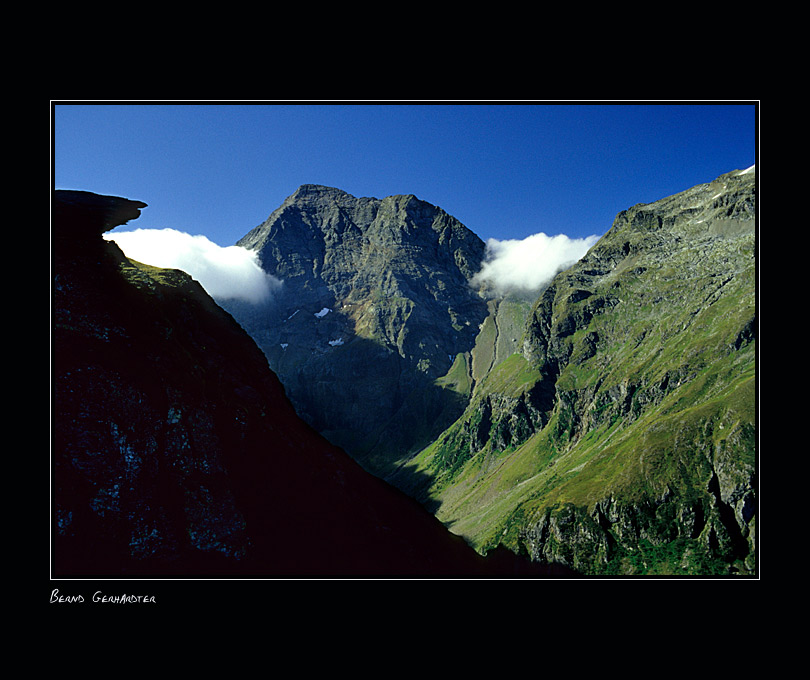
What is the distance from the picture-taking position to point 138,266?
1663 inches

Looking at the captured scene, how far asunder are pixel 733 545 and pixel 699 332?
335 ft

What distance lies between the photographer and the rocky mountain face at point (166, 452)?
86.3ft

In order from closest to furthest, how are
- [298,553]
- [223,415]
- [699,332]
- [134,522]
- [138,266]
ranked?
[134,522] → [298,553] → [223,415] → [138,266] → [699,332]

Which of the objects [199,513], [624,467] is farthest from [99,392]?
[624,467]

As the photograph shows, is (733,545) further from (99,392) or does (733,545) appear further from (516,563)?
(99,392)

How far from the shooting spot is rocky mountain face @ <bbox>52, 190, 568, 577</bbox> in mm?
26297

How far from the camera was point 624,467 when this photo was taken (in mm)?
117188

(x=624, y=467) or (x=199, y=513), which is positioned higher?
(x=199, y=513)

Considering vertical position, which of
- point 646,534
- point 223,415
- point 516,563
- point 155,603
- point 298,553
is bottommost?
point 516,563

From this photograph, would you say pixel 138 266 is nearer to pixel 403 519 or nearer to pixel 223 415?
pixel 223 415

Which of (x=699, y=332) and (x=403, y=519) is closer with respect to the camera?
(x=403, y=519)

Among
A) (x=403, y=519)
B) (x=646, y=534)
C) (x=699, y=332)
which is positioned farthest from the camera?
(x=699, y=332)

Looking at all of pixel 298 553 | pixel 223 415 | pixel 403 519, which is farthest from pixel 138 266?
pixel 403 519

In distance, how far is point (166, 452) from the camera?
3097cm
